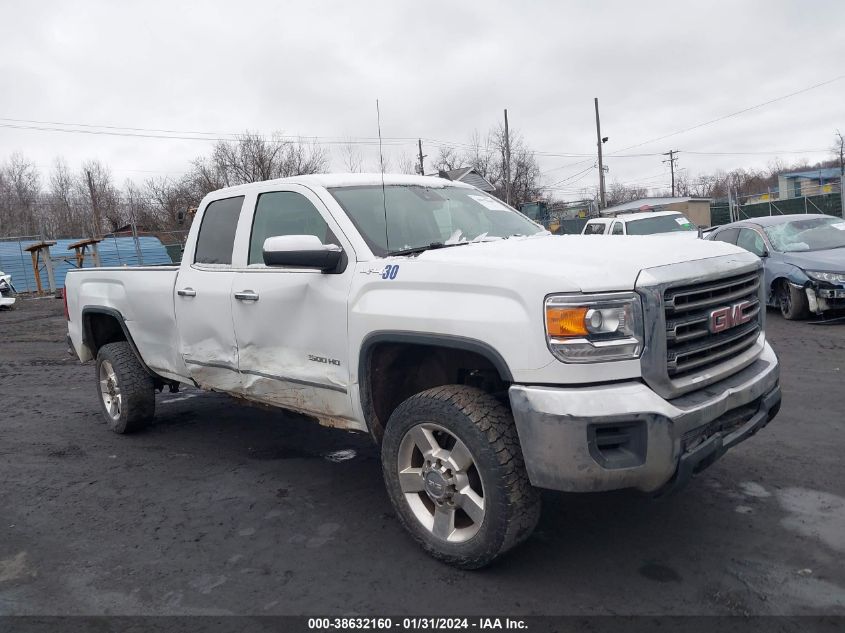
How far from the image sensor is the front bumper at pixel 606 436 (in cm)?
256

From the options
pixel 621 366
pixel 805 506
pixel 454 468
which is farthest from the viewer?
pixel 805 506

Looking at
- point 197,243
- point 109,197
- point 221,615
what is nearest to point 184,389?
point 197,243

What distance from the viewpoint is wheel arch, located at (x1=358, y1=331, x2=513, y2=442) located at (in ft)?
10.4

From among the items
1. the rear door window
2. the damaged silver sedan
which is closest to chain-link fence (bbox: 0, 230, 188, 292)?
the damaged silver sedan

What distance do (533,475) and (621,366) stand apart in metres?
0.57

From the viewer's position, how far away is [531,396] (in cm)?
264

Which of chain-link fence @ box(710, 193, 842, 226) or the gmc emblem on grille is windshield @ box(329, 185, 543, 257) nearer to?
the gmc emblem on grille

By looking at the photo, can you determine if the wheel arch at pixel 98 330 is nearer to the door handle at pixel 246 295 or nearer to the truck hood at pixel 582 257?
the door handle at pixel 246 295

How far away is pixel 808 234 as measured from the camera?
973cm

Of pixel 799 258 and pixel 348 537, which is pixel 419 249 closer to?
pixel 348 537

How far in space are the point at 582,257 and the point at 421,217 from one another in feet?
4.17

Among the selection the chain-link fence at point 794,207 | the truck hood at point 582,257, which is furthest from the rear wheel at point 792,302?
the chain-link fence at point 794,207

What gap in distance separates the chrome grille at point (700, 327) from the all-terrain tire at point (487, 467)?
75 cm

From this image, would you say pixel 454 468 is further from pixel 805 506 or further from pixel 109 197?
pixel 109 197
